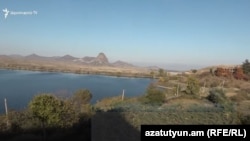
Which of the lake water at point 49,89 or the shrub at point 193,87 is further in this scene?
the lake water at point 49,89

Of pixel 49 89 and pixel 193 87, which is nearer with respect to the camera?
pixel 193 87

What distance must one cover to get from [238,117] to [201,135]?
511cm

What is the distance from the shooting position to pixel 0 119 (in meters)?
10.2

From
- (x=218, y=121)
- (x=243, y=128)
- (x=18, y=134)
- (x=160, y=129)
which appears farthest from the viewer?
(x=218, y=121)

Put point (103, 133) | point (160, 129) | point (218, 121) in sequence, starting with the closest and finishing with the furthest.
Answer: point (160, 129)
point (103, 133)
point (218, 121)

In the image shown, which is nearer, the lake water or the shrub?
the shrub

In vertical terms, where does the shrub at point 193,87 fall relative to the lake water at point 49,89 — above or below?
above

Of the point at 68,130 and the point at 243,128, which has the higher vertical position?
the point at 243,128

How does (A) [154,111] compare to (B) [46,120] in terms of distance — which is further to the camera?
(A) [154,111]

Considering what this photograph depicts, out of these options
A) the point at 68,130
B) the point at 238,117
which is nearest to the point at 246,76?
the point at 238,117

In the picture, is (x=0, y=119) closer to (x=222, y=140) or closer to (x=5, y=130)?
(x=5, y=130)

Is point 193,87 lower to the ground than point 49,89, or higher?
higher

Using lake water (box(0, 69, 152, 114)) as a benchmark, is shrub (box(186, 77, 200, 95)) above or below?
above

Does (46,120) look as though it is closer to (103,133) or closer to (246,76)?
(103,133)
